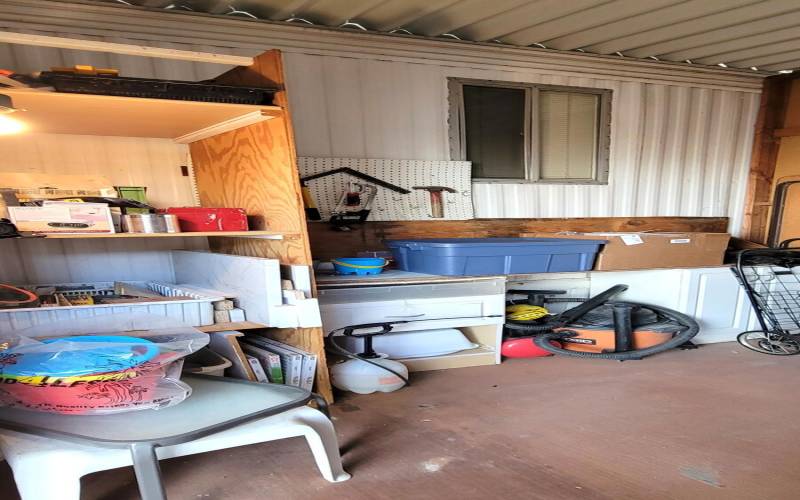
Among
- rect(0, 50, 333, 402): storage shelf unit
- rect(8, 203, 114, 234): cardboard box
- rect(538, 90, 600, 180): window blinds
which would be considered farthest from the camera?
rect(538, 90, 600, 180): window blinds

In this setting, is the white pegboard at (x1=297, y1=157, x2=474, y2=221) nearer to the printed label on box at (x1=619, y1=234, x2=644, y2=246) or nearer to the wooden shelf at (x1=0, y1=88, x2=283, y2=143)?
the wooden shelf at (x1=0, y1=88, x2=283, y2=143)

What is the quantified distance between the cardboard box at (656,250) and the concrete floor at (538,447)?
74 centimetres

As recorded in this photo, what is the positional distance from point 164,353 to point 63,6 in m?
1.93

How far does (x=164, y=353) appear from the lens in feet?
4.43

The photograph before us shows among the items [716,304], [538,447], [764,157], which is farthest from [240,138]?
[764,157]

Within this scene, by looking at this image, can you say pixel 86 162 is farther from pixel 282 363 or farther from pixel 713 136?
pixel 713 136

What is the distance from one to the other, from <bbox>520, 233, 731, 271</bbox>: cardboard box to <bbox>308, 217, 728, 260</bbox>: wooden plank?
441mm

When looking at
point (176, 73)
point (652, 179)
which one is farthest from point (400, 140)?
point (652, 179)

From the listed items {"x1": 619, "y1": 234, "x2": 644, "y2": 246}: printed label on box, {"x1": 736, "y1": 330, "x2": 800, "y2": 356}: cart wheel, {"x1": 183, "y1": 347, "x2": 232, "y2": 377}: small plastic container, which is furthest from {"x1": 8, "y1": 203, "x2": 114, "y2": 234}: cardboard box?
{"x1": 736, "y1": 330, "x2": 800, "y2": 356}: cart wheel

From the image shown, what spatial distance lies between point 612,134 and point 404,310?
240 centimetres

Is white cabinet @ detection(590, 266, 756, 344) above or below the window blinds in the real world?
below

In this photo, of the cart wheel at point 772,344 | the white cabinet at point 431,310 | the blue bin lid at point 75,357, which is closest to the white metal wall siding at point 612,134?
the white cabinet at point 431,310

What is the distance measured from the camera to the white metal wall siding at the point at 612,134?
106 inches

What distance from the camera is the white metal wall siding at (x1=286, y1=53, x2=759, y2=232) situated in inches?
106
